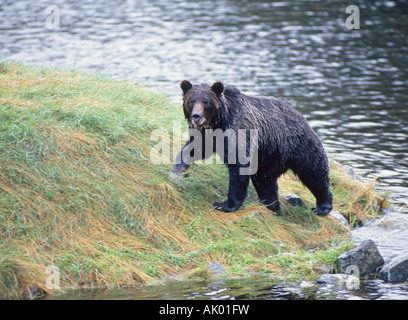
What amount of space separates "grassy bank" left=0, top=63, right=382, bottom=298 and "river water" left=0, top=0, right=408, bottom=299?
158 centimetres

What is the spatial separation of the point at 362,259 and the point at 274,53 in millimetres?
14733

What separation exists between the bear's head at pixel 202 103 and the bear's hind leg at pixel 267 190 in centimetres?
104

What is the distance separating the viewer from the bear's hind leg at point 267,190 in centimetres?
911

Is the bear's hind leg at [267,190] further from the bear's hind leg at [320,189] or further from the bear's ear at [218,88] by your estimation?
the bear's ear at [218,88]

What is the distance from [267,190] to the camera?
9.18 metres

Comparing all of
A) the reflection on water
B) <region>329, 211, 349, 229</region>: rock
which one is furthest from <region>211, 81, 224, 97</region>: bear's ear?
<region>329, 211, 349, 229</region>: rock

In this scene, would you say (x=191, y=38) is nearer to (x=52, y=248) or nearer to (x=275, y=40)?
(x=275, y=40)

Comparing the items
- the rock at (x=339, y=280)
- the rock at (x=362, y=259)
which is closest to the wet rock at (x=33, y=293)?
the rock at (x=339, y=280)

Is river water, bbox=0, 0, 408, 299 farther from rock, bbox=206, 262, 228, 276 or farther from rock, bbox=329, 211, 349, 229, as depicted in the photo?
rock, bbox=206, 262, 228, 276

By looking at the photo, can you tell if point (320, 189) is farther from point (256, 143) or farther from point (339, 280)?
point (339, 280)

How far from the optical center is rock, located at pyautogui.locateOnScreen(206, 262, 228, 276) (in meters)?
7.73

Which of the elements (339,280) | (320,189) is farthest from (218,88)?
(339,280)
